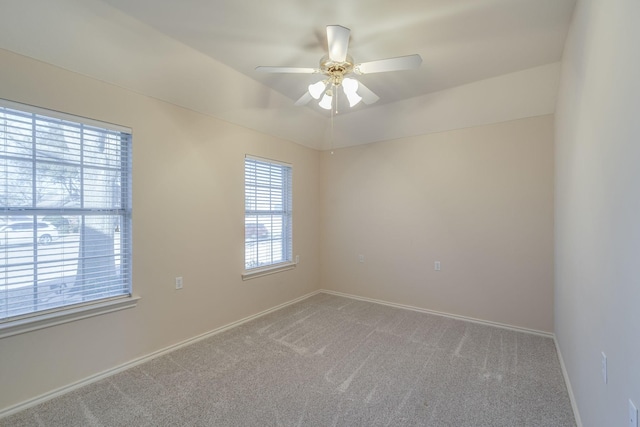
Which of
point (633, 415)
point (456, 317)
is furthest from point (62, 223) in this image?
point (456, 317)

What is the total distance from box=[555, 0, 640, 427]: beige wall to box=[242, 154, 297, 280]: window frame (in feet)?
10.0

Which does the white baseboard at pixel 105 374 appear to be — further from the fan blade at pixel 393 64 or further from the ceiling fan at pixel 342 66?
the fan blade at pixel 393 64

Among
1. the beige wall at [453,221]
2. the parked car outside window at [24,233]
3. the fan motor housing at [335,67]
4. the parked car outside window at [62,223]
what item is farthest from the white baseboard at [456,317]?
the parked car outside window at [24,233]

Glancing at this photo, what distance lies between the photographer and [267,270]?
3.71 m

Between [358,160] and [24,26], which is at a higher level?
[24,26]

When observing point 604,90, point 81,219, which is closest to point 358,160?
point 604,90

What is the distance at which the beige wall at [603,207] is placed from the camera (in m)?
0.99

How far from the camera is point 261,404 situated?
195 cm

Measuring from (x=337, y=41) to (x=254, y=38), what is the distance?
0.80 m

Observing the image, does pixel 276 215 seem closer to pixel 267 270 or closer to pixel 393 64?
pixel 267 270

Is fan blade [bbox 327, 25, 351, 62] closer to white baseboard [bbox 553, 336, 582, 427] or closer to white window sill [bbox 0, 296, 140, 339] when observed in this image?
white window sill [bbox 0, 296, 140, 339]

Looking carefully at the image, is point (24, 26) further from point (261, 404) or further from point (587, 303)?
point (587, 303)

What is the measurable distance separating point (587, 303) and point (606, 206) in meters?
0.69

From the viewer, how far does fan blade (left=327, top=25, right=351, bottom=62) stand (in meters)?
1.75
